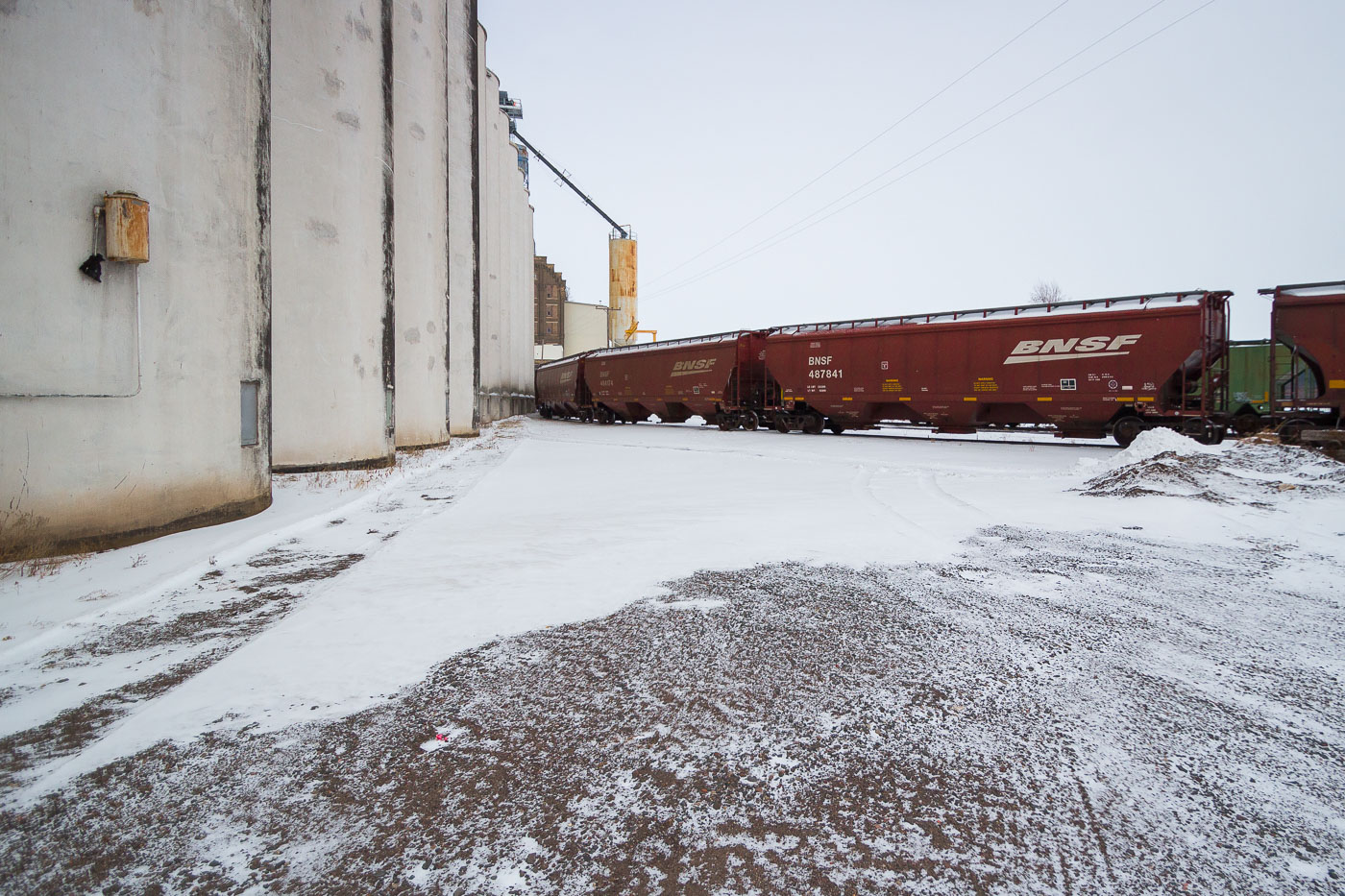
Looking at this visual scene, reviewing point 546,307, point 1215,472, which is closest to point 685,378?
point 1215,472

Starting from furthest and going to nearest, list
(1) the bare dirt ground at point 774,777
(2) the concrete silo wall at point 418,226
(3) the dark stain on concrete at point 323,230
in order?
(2) the concrete silo wall at point 418,226
(3) the dark stain on concrete at point 323,230
(1) the bare dirt ground at point 774,777

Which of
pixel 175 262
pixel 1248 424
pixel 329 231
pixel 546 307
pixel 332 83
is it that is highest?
pixel 546 307

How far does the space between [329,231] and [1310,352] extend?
55.7 feet

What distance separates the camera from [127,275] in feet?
17.3

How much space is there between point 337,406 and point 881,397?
44.7ft

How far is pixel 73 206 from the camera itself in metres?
4.94

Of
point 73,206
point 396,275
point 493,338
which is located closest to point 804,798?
point 73,206

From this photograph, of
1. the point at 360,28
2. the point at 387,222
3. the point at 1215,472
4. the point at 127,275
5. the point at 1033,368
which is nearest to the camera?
the point at 127,275

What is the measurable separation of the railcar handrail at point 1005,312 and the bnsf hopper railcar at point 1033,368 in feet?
0.11

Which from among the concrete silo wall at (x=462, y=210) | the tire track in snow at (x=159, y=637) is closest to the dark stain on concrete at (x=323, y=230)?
the tire track in snow at (x=159, y=637)

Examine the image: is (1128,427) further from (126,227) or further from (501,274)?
(501,274)

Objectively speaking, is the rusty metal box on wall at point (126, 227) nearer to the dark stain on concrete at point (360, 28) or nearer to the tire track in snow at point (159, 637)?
the tire track in snow at point (159, 637)

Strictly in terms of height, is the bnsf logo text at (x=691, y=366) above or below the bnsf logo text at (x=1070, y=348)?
above

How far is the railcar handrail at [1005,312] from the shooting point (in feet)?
46.1
